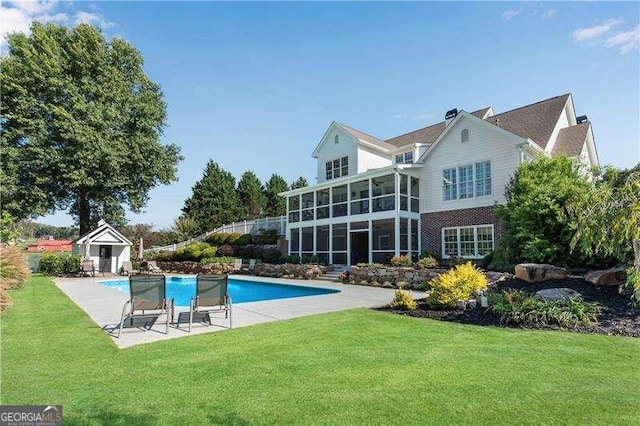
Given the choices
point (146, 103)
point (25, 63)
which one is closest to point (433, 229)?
point (146, 103)

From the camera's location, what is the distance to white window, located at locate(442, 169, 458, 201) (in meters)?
20.0

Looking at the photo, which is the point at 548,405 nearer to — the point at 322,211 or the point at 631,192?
the point at 631,192

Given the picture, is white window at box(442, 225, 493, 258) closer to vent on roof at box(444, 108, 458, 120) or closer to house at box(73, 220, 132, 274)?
vent on roof at box(444, 108, 458, 120)

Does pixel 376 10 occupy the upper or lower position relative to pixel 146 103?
lower

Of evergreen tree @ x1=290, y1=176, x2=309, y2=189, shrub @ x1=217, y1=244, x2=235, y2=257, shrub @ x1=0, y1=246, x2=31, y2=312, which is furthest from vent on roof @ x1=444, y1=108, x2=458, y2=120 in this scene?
evergreen tree @ x1=290, y1=176, x2=309, y2=189

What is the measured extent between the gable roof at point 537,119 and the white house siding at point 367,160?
7.56 m

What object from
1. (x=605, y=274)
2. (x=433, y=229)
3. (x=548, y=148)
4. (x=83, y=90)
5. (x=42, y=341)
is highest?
(x=83, y=90)

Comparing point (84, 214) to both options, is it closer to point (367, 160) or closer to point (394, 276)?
point (367, 160)

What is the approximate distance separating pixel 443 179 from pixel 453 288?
12.5m

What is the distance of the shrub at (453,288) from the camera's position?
8.90 meters

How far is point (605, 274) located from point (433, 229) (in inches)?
448

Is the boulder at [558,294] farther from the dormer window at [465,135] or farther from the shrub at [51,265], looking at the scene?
the shrub at [51,265]

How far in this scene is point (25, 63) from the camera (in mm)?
25375

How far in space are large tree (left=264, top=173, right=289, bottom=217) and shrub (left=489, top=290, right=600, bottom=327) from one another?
3879cm
